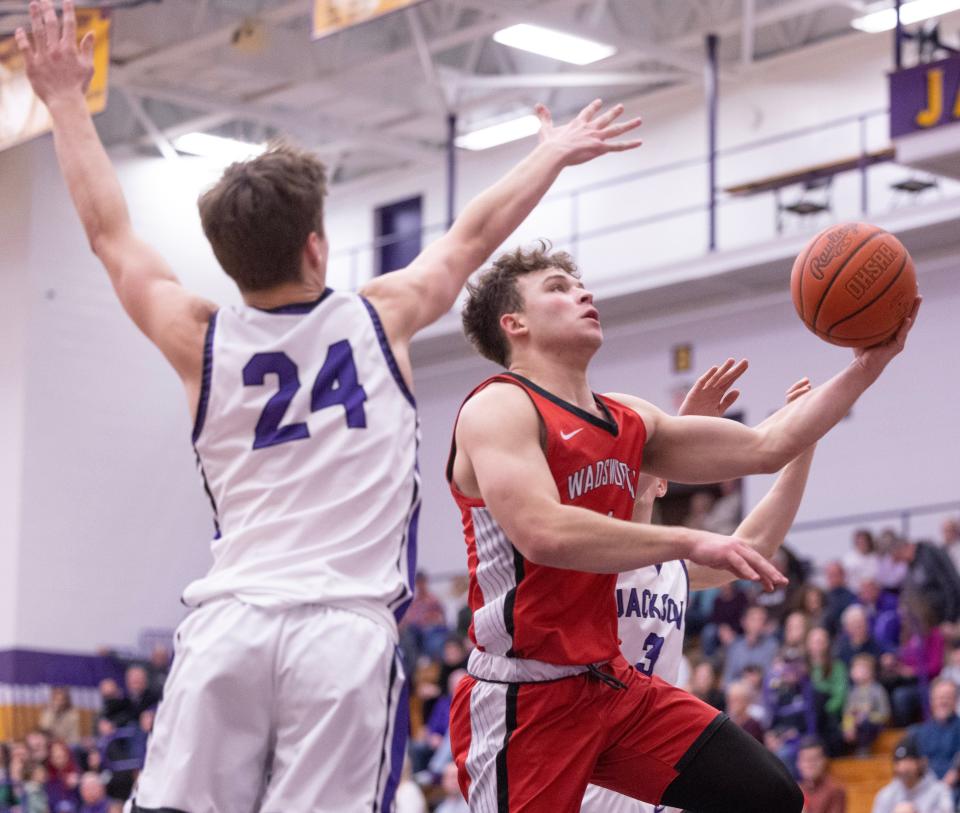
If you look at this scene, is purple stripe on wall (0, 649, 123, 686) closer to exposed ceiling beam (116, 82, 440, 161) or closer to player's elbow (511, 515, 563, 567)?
exposed ceiling beam (116, 82, 440, 161)

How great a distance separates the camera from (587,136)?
4512 mm

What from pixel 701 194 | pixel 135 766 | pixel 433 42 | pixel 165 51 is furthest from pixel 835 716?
pixel 165 51

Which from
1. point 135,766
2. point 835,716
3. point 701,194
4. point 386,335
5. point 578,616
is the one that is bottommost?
point 135,766

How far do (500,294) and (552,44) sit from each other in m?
17.3

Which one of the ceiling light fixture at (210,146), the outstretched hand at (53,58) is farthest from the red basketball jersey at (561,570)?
the ceiling light fixture at (210,146)

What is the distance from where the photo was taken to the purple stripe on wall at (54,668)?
21.7 meters

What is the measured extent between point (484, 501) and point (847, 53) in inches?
687

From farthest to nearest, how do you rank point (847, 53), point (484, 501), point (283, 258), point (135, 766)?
point (847, 53) → point (135, 766) → point (484, 501) → point (283, 258)

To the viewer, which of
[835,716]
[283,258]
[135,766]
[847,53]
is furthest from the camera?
[847,53]

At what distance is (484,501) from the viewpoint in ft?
15.3

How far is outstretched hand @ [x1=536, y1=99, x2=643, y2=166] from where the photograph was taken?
→ 4434 mm

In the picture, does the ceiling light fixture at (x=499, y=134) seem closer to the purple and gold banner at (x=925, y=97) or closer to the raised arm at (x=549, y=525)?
the purple and gold banner at (x=925, y=97)

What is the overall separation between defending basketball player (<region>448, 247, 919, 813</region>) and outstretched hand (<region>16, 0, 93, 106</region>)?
4.63ft

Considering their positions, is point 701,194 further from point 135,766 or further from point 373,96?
point 135,766
